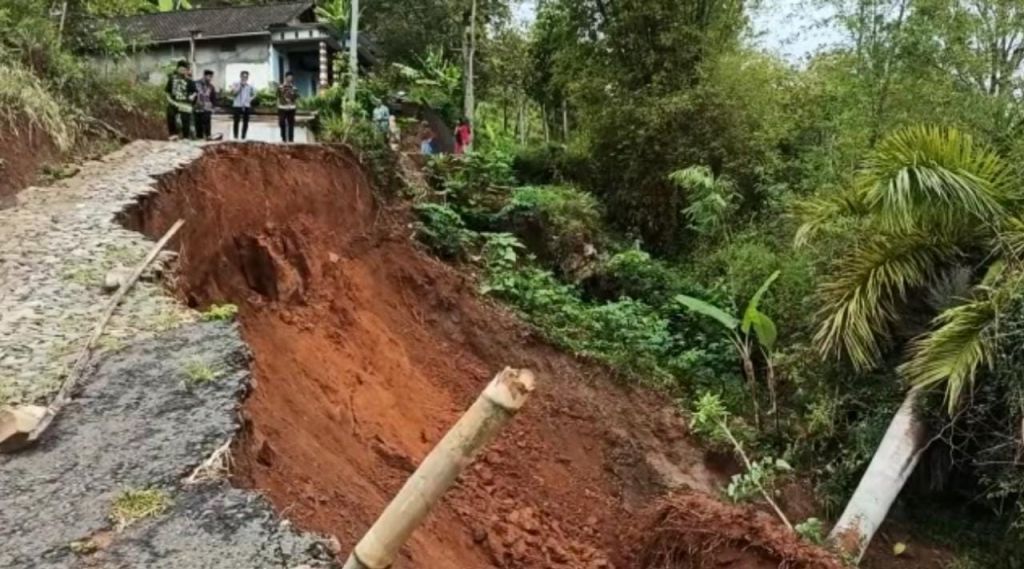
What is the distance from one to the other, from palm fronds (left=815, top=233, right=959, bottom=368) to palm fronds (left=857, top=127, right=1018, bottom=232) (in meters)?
0.26

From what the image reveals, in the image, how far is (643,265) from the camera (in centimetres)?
1446

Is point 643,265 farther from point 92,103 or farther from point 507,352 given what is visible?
point 92,103

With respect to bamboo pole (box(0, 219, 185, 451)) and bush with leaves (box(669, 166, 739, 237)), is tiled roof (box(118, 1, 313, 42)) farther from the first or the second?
bamboo pole (box(0, 219, 185, 451))

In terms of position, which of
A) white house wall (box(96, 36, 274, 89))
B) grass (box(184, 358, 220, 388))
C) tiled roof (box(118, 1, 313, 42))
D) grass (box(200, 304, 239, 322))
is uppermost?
tiled roof (box(118, 1, 313, 42))

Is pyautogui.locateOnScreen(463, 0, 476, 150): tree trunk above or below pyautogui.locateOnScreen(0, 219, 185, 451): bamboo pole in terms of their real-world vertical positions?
above

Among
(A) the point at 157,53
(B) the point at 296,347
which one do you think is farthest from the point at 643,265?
(A) the point at 157,53

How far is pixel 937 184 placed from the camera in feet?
29.8

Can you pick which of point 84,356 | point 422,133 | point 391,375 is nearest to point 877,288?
point 391,375

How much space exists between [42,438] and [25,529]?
84 centimetres

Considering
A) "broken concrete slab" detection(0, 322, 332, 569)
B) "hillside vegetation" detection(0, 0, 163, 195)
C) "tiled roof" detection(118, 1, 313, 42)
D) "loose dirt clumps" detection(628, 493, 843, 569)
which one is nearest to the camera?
"broken concrete slab" detection(0, 322, 332, 569)

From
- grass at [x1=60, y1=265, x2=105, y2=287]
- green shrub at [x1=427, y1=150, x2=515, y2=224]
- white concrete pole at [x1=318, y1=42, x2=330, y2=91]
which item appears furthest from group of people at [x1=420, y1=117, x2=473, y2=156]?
grass at [x1=60, y1=265, x2=105, y2=287]

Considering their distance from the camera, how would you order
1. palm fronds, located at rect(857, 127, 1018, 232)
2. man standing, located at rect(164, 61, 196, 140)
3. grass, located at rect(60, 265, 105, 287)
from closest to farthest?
grass, located at rect(60, 265, 105, 287) → palm fronds, located at rect(857, 127, 1018, 232) → man standing, located at rect(164, 61, 196, 140)

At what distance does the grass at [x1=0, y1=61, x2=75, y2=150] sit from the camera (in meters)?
10.4

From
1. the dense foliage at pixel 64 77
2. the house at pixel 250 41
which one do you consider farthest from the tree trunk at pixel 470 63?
the dense foliage at pixel 64 77
